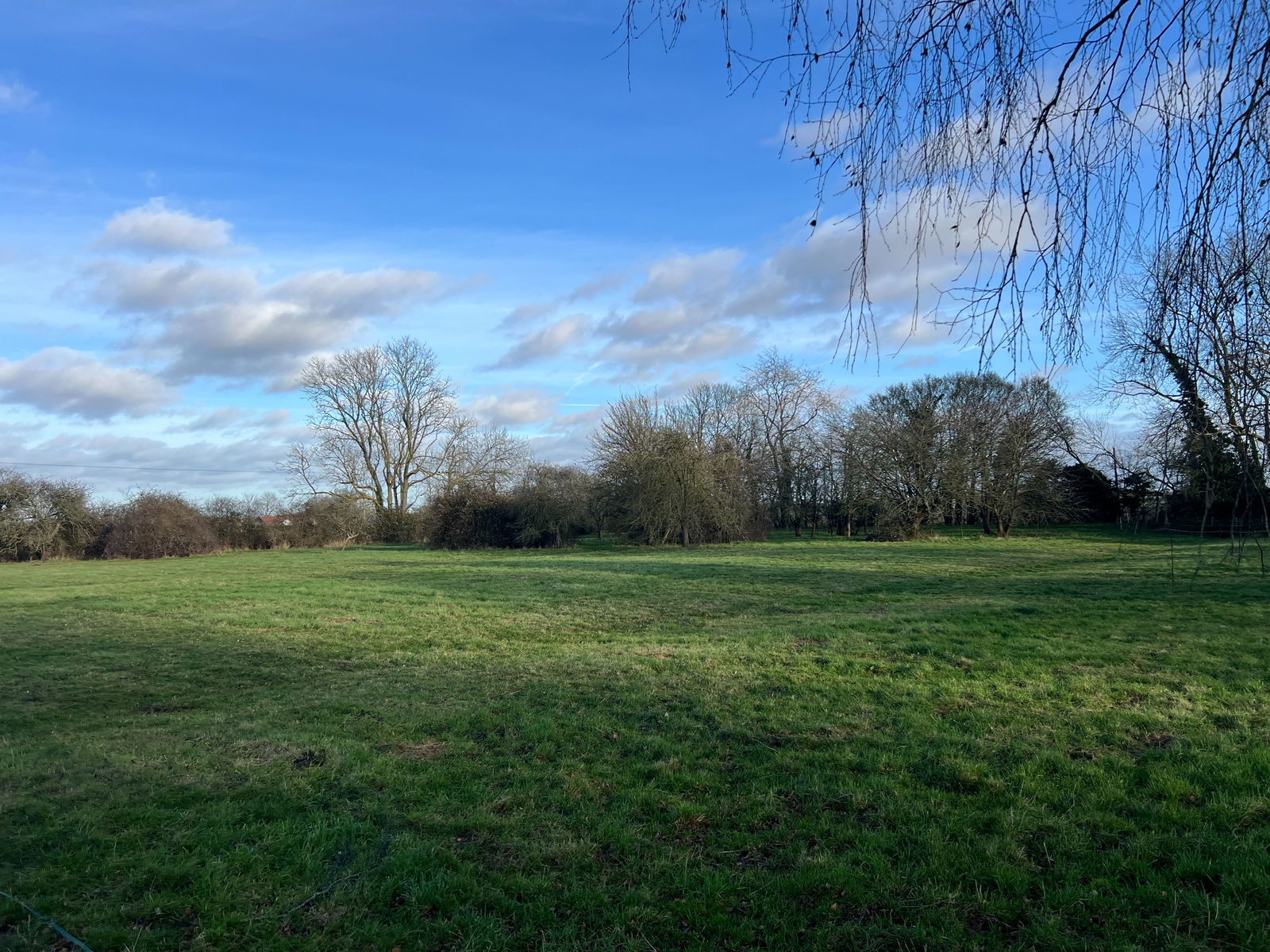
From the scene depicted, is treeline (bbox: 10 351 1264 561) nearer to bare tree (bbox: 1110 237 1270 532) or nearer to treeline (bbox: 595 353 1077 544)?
treeline (bbox: 595 353 1077 544)

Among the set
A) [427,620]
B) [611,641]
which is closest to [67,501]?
[427,620]

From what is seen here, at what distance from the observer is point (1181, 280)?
2299mm

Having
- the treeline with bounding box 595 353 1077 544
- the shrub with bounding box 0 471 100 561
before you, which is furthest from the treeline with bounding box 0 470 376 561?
the treeline with bounding box 595 353 1077 544

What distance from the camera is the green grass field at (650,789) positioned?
9.65 feet

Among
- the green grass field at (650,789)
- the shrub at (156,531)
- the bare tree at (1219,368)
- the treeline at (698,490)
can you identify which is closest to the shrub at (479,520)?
the treeline at (698,490)

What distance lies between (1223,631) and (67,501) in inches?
1830

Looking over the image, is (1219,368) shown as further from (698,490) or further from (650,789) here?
(698,490)

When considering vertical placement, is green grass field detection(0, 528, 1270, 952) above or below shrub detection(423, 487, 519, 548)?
below

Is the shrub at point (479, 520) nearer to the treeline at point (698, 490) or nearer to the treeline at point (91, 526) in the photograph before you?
the treeline at point (698, 490)

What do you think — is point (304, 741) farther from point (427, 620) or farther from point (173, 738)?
point (427, 620)

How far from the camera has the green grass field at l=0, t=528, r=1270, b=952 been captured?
294cm

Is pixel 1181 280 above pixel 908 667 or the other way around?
Answer: above

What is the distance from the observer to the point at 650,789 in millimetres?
4297

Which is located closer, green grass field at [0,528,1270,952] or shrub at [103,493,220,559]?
green grass field at [0,528,1270,952]
